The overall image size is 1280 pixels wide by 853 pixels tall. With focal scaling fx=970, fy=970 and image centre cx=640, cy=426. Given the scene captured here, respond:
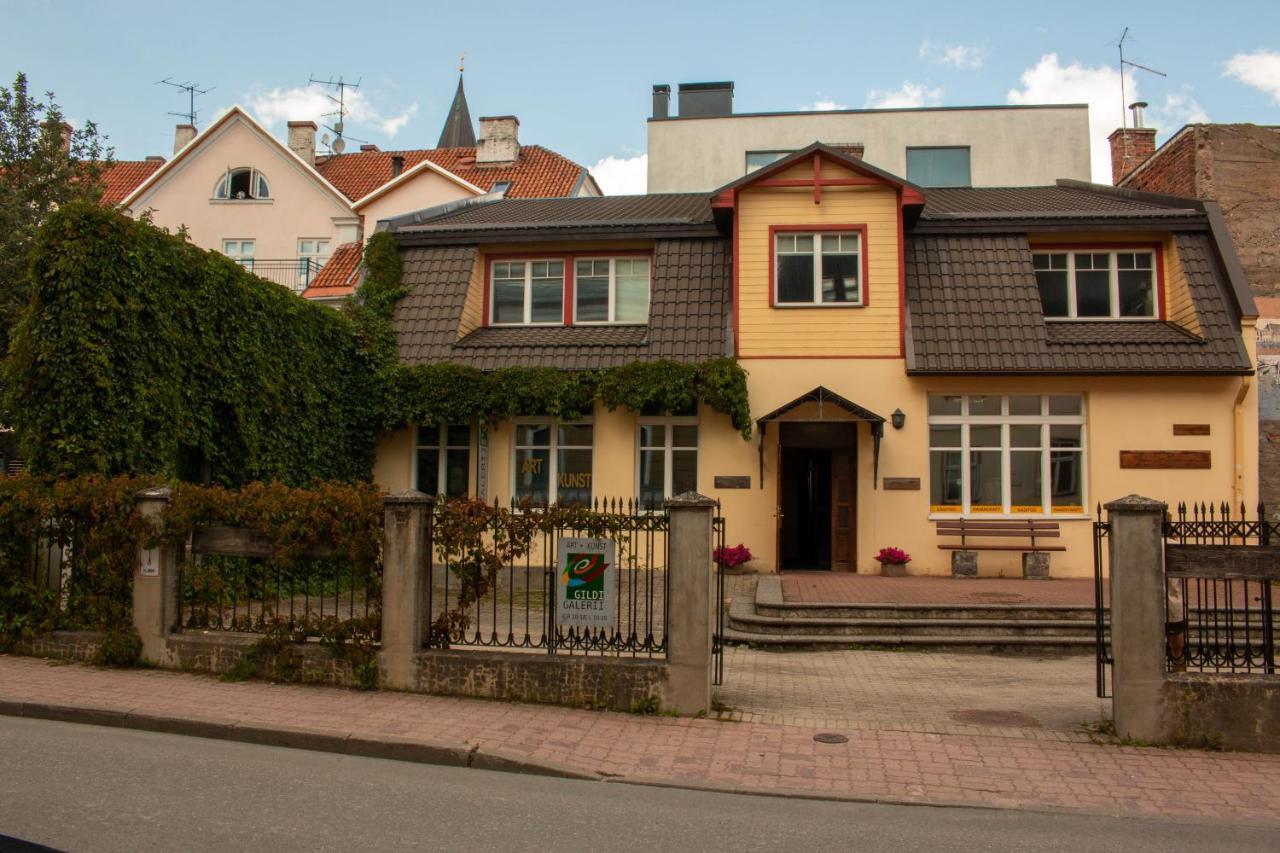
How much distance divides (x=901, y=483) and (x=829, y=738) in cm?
985

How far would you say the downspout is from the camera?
16.5 m

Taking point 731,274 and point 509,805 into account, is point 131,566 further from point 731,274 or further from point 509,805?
point 731,274

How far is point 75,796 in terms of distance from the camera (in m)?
5.75

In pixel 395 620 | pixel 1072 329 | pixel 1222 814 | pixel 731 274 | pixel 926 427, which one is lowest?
pixel 1222 814

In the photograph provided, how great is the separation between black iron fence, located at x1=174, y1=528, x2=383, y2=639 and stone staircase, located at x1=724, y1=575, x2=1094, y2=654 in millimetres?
5136

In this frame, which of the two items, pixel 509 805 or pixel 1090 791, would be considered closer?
pixel 509 805

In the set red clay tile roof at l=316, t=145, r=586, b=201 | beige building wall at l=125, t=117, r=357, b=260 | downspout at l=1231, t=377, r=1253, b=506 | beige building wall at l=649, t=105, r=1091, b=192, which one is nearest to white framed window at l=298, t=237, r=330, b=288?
beige building wall at l=125, t=117, r=357, b=260

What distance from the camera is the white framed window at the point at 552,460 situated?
18188 millimetres

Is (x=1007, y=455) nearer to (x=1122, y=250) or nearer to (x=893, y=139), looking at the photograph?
(x=1122, y=250)

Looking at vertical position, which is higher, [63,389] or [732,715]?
[63,389]

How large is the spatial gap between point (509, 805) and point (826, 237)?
45.7 feet

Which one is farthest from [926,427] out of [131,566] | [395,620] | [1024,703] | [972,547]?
[131,566]

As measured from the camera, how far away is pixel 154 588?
9641 mm

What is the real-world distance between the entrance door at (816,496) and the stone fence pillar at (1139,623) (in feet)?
31.2
